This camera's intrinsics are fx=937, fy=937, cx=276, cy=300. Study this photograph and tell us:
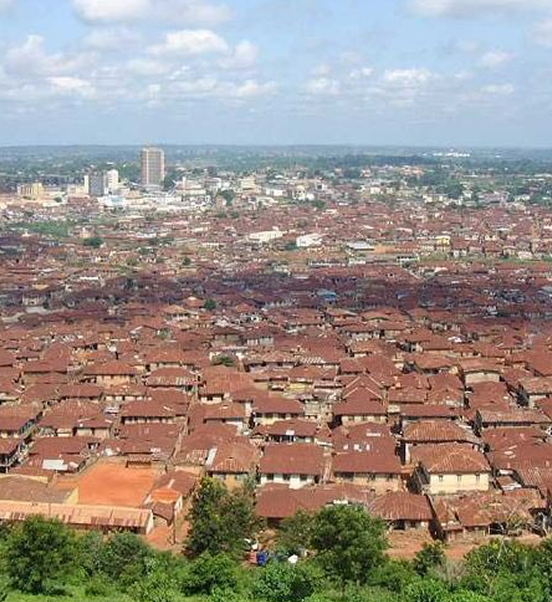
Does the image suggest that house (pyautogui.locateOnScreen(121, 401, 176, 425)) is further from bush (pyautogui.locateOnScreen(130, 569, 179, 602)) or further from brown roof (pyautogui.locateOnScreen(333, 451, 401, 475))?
bush (pyautogui.locateOnScreen(130, 569, 179, 602))

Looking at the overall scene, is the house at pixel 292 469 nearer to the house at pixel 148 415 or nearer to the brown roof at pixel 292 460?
the brown roof at pixel 292 460

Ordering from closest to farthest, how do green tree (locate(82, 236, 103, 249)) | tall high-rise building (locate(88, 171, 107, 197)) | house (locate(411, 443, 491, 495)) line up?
house (locate(411, 443, 491, 495)) < green tree (locate(82, 236, 103, 249)) < tall high-rise building (locate(88, 171, 107, 197))

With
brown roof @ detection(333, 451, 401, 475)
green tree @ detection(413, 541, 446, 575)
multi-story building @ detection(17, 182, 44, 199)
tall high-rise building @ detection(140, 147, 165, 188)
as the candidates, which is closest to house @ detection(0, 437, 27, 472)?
brown roof @ detection(333, 451, 401, 475)

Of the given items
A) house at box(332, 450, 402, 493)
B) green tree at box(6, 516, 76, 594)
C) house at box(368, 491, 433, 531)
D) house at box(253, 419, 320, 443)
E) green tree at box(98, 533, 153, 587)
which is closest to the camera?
green tree at box(6, 516, 76, 594)

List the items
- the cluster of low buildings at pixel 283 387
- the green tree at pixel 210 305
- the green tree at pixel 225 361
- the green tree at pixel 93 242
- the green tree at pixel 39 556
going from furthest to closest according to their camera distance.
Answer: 1. the green tree at pixel 93 242
2. the green tree at pixel 210 305
3. the green tree at pixel 225 361
4. the cluster of low buildings at pixel 283 387
5. the green tree at pixel 39 556

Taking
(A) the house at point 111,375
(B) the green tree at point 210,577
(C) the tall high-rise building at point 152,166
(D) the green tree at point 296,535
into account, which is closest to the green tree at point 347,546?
(B) the green tree at point 210,577

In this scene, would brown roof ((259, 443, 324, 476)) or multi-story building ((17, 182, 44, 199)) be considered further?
multi-story building ((17, 182, 44, 199))
